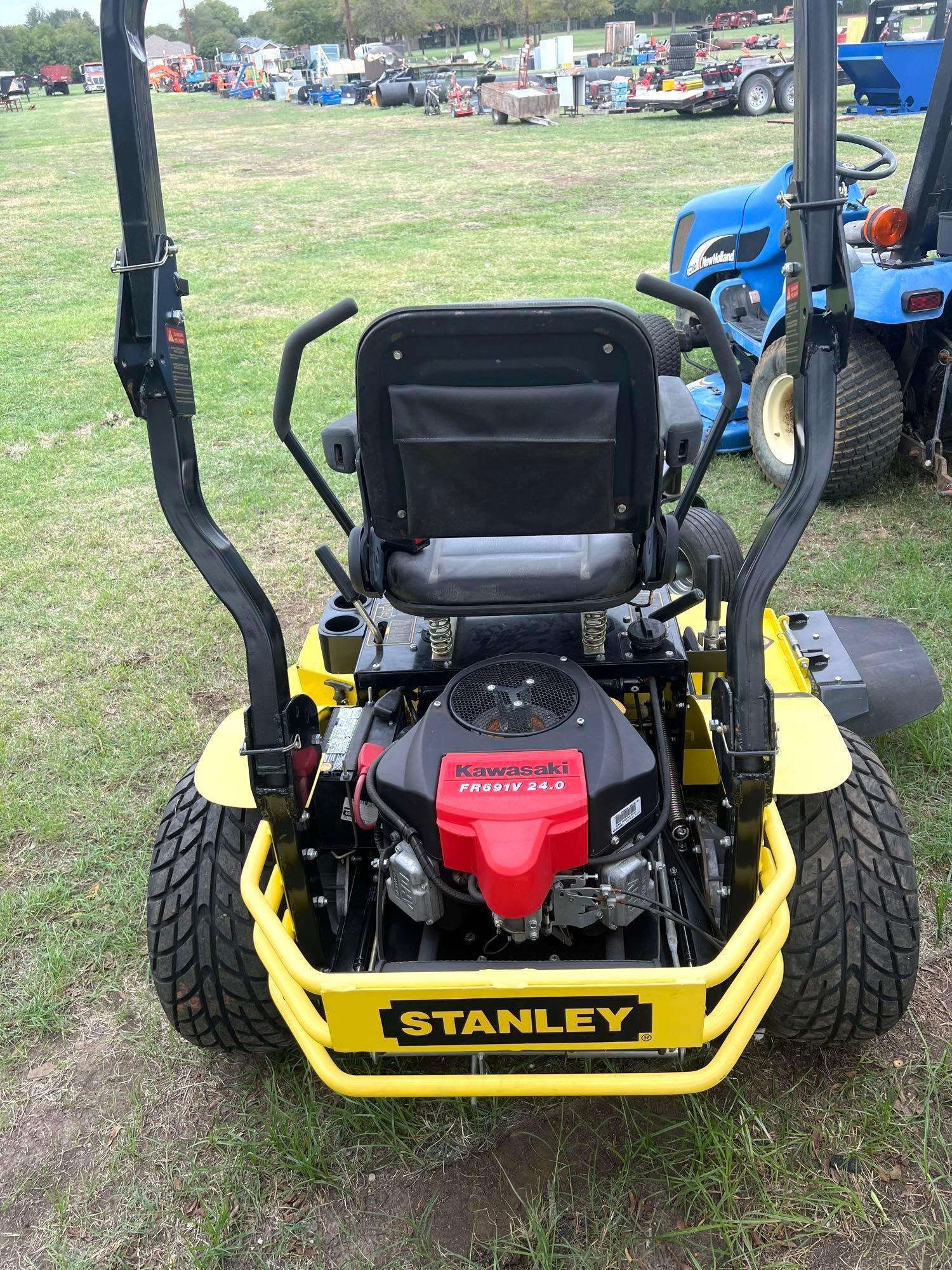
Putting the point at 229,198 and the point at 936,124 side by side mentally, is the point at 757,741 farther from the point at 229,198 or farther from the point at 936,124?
the point at 229,198

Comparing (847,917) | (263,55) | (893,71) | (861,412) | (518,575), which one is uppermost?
(263,55)

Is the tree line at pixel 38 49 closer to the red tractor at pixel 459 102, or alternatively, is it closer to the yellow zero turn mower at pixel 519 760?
the red tractor at pixel 459 102

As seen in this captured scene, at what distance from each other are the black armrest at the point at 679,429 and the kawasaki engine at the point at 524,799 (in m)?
0.47

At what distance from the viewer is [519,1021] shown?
1.78 m

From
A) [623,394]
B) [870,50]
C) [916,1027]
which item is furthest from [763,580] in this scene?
[870,50]

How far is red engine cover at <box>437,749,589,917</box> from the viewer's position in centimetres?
173

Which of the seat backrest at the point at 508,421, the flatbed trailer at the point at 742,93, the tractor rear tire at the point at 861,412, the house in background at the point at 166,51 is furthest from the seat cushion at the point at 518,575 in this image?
the house in background at the point at 166,51

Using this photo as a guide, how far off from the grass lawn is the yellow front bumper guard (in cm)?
46

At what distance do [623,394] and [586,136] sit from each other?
21.9 meters

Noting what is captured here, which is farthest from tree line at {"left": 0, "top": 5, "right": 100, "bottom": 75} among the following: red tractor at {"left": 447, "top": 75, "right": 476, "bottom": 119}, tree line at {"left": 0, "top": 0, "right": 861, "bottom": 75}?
red tractor at {"left": 447, "top": 75, "right": 476, "bottom": 119}

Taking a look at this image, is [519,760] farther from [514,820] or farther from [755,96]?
[755,96]

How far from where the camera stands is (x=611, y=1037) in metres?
1.79

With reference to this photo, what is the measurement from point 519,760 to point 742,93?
2420cm

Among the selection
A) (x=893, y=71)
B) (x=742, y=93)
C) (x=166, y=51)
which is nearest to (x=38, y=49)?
(x=166, y=51)
